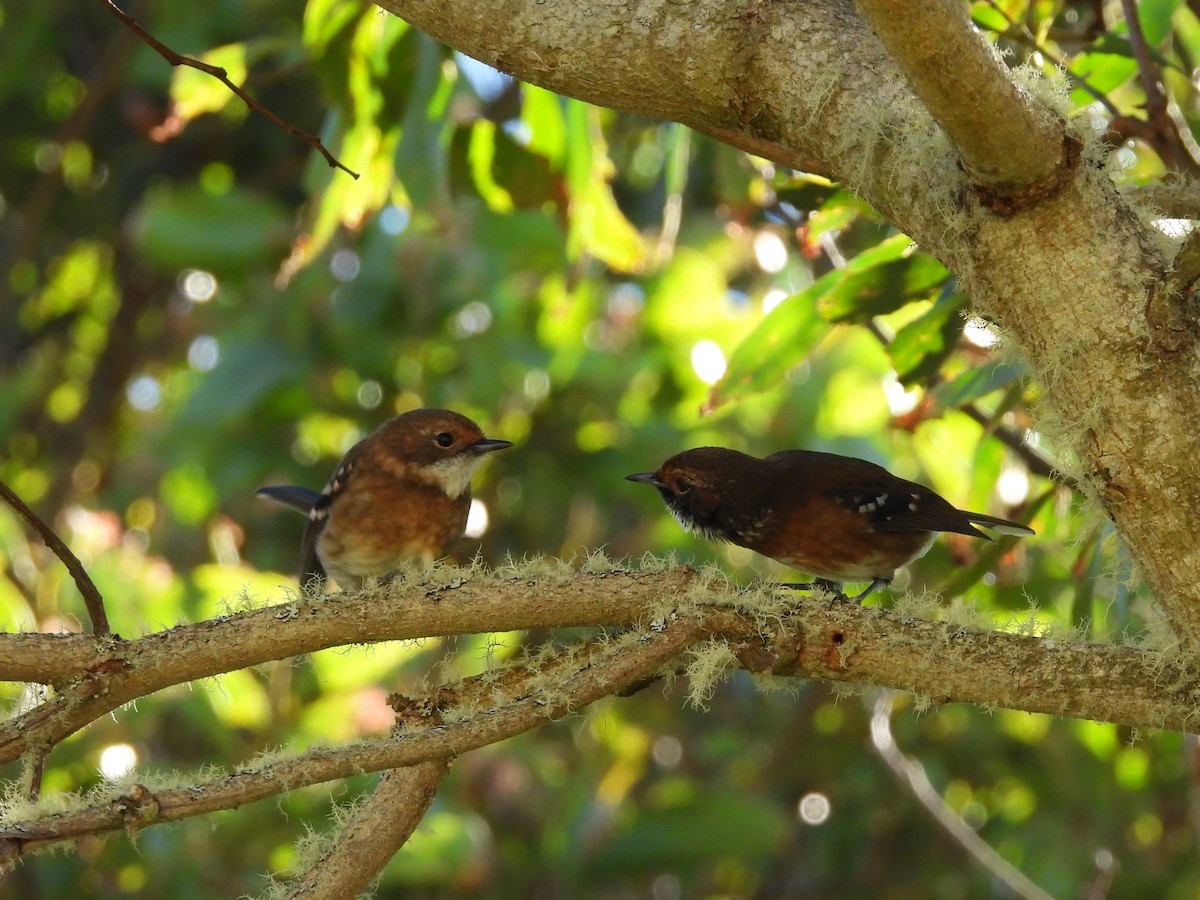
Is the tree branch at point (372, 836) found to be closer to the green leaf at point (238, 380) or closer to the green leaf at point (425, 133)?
the green leaf at point (425, 133)

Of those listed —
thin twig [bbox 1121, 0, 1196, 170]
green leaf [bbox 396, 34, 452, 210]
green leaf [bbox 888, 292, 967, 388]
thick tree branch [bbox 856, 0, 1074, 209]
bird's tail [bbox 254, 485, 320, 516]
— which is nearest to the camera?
thick tree branch [bbox 856, 0, 1074, 209]

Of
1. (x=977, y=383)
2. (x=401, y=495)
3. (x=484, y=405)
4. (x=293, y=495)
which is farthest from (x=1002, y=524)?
(x=293, y=495)

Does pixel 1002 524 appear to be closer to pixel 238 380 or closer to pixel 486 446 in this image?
pixel 486 446

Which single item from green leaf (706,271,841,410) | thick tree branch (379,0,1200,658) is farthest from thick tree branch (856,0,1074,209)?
green leaf (706,271,841,410)

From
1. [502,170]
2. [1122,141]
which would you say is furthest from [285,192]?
[1122,141]

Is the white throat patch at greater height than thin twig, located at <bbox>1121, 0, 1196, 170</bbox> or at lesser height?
lesser

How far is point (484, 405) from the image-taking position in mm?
5652

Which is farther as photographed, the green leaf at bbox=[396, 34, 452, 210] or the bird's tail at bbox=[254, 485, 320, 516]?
the bird's tail at bbox=[254, 485, 320, 516]

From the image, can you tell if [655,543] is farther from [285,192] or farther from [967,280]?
[967,280]

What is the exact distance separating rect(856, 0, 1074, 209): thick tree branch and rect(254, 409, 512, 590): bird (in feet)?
9.88

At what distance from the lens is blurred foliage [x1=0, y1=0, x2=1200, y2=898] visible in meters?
4.09

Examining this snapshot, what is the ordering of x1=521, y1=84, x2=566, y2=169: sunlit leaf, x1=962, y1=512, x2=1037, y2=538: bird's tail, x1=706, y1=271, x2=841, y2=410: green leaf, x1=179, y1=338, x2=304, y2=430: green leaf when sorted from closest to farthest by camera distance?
1. x1=962, y1=512, x2=1037, y2=538: bird's tail
2. x1=706, y1=271, x2=841, y2=410: green leaf
3. x1=521, y1=84, x2=566, y2=169: sunlit leaf
4. x1=179, y1=338, x2=304, y2=430: green leaf

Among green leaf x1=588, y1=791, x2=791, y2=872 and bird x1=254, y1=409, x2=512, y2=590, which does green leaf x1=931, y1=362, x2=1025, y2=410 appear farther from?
green leaf x1=588, y1=791, x2=791, y2=872

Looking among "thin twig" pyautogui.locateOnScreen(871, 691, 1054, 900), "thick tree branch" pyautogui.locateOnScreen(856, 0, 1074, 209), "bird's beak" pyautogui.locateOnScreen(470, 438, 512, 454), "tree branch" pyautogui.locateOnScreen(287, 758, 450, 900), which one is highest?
"thick tree branch" pyautogui.locateOnScreen(856, 0, 1074, 209)
